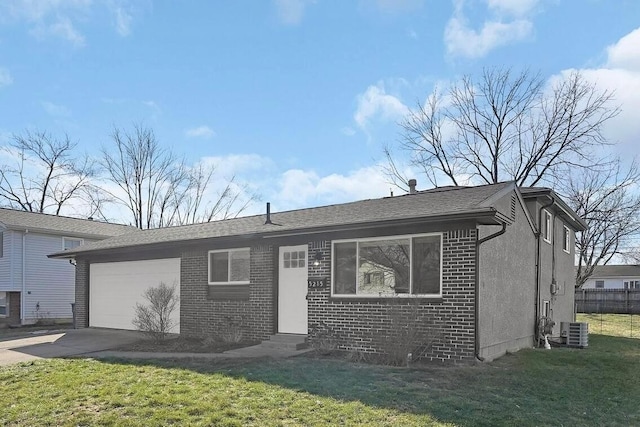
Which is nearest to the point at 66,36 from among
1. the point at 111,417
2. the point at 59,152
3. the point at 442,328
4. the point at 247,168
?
the point at 111,417

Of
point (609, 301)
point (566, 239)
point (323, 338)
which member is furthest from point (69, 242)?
point (609, 301)

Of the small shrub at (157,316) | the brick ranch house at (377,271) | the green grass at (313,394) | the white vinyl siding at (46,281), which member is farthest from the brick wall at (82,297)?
the green grass at (313,394)

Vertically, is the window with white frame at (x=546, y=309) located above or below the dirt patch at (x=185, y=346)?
above

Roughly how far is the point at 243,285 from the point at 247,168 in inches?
798

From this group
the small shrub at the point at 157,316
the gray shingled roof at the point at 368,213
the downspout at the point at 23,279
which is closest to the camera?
the gray shingled roof at the point at 368,213

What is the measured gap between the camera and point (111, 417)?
5.91 metres

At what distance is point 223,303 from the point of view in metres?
12.8

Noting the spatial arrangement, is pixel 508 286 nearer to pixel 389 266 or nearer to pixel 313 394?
pixel 389 266

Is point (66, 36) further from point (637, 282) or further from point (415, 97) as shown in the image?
point (637, 282)

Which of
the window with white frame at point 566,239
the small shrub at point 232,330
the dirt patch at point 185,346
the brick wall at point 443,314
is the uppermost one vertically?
the window with white frame at point 566,239

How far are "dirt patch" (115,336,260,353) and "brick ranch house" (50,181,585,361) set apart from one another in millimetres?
637

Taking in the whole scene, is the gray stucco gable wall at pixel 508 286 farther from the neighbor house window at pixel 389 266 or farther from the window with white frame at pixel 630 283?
the window with white frame at pixel 630 283

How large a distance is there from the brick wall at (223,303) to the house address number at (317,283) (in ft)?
3.97

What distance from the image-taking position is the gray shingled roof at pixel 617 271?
1704 inches
